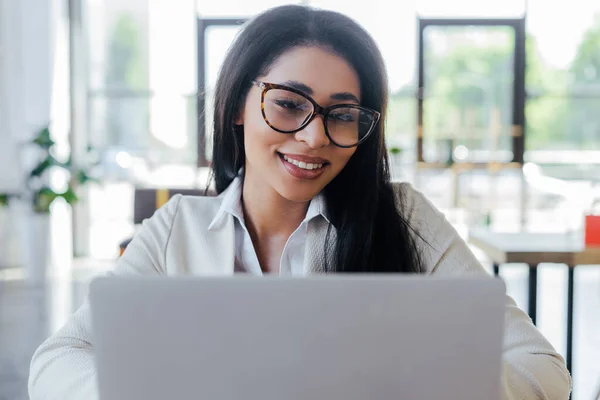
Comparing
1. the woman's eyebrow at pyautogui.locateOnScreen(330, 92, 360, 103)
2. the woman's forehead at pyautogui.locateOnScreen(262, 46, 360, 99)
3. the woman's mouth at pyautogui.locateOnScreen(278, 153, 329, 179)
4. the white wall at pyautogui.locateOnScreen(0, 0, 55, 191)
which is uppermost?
the white wall at pyautogui.locateOnScreen(0, 0, 55, 191)

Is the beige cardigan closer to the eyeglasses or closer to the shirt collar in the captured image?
the shirt collar

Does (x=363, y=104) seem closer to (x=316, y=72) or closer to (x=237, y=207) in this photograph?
(x=316, y=72)

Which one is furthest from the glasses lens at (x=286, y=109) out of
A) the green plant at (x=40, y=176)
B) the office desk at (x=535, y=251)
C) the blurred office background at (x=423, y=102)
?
the blurred office background at (x=423, y=102)

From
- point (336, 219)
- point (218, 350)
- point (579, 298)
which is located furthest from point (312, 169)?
point (579, 298)

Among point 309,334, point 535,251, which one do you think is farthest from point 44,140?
point 309,334

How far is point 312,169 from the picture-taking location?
1272 millimetres

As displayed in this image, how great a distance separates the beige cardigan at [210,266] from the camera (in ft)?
3.13

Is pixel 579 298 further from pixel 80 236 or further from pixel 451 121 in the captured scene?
pixel 80 236

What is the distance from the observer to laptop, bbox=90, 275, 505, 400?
542 mm

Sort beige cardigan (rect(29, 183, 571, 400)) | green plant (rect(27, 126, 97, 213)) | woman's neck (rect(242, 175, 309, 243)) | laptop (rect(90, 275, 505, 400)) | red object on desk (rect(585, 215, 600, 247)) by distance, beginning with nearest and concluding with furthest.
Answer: laptop (rect(90, 275, 505, 400))
beige cardigan (rect(29, 183, 571, 400))
woman's neck (rect(242, 175, 309, 243))
red object on desk (rect(585, 215, 600, 247))
green plant (rect(27, 126, 97, 213))

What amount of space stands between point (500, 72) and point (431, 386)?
6.68 m

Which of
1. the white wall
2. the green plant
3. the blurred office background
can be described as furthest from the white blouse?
the blurred office background

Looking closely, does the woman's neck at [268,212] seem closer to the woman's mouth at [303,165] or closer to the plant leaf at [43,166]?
the woman's mouth at [303,165]

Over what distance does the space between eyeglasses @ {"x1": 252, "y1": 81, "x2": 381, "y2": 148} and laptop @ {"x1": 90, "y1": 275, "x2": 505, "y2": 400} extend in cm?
69
